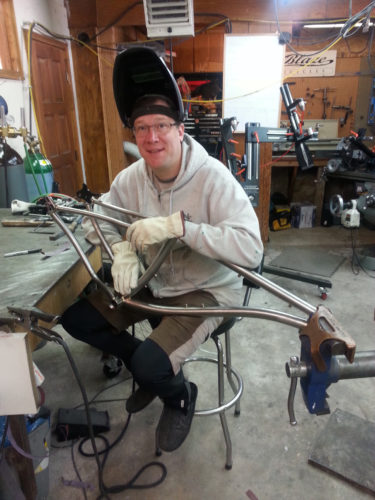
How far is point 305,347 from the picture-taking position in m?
0.85

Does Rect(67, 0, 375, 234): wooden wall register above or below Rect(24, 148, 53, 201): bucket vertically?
above

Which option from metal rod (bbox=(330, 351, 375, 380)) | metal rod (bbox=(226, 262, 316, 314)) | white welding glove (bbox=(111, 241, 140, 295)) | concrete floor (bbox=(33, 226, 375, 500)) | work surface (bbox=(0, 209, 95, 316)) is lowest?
concrete floor (bbox=(33, 226, 375, 500))

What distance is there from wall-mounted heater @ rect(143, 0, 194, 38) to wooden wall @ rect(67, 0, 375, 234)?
1.47 ft

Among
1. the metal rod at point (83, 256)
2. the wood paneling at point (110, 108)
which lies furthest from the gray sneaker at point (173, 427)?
the wood paneling at point (110, 108)

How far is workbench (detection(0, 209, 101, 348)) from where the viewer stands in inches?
40.8

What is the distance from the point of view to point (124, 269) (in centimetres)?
128

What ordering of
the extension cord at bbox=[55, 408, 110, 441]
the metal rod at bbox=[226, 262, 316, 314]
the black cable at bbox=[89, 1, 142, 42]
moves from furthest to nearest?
the black cable at bbox=[89, 1, 142, 42] → the extension cord at bbox=[55, 408, 110, 441] → the metal rod at bbox=[226, 262, 316, 314]

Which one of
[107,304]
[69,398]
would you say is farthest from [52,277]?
[69,398]

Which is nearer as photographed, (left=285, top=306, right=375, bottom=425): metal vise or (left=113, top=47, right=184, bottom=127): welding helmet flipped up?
(left=285, top=306, right=375, bottom=425): metal vise

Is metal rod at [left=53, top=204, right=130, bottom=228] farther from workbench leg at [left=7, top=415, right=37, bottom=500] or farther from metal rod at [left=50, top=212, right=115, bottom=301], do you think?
workbench leg at [left=7, top=415, right=37, bottom=500]

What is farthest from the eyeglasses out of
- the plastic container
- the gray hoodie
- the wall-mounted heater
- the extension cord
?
the wall-mounted heater

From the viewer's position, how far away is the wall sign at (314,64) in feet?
14.9

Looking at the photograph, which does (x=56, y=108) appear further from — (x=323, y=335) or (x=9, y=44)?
(x=323, y=335)

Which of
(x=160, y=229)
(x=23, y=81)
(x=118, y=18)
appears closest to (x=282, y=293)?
(x=160, y=229)
